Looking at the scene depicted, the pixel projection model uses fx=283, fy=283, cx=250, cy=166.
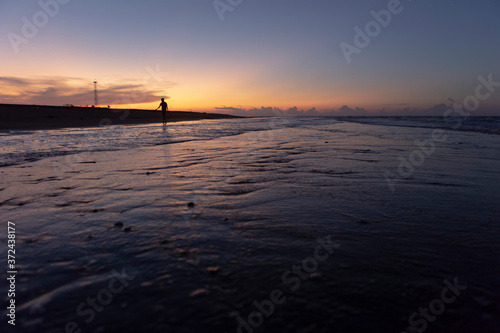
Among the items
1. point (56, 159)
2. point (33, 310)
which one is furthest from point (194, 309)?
point (56, 159)

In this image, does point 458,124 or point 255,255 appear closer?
point 255,255

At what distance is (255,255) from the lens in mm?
3193

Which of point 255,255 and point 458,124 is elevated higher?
point 458,124

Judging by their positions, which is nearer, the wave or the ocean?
the ocean

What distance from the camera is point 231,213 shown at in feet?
15.1

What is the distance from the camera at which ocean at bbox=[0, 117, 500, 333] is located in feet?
7.50

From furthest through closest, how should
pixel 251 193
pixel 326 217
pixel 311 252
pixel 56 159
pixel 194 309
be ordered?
pixel 56 159 → pixel 251 193 → pixel 326 217 → pixel 311 252 → pixel 194 309

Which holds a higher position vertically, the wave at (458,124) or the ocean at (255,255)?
the wave at (458,124)

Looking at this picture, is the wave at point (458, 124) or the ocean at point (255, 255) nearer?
the ocean at point (255, 255)

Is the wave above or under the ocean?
above

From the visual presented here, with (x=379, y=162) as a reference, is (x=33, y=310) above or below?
below

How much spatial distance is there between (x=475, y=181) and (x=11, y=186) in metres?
10.6

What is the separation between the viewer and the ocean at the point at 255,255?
2.29 m

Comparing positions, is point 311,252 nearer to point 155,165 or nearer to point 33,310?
point 33,310
